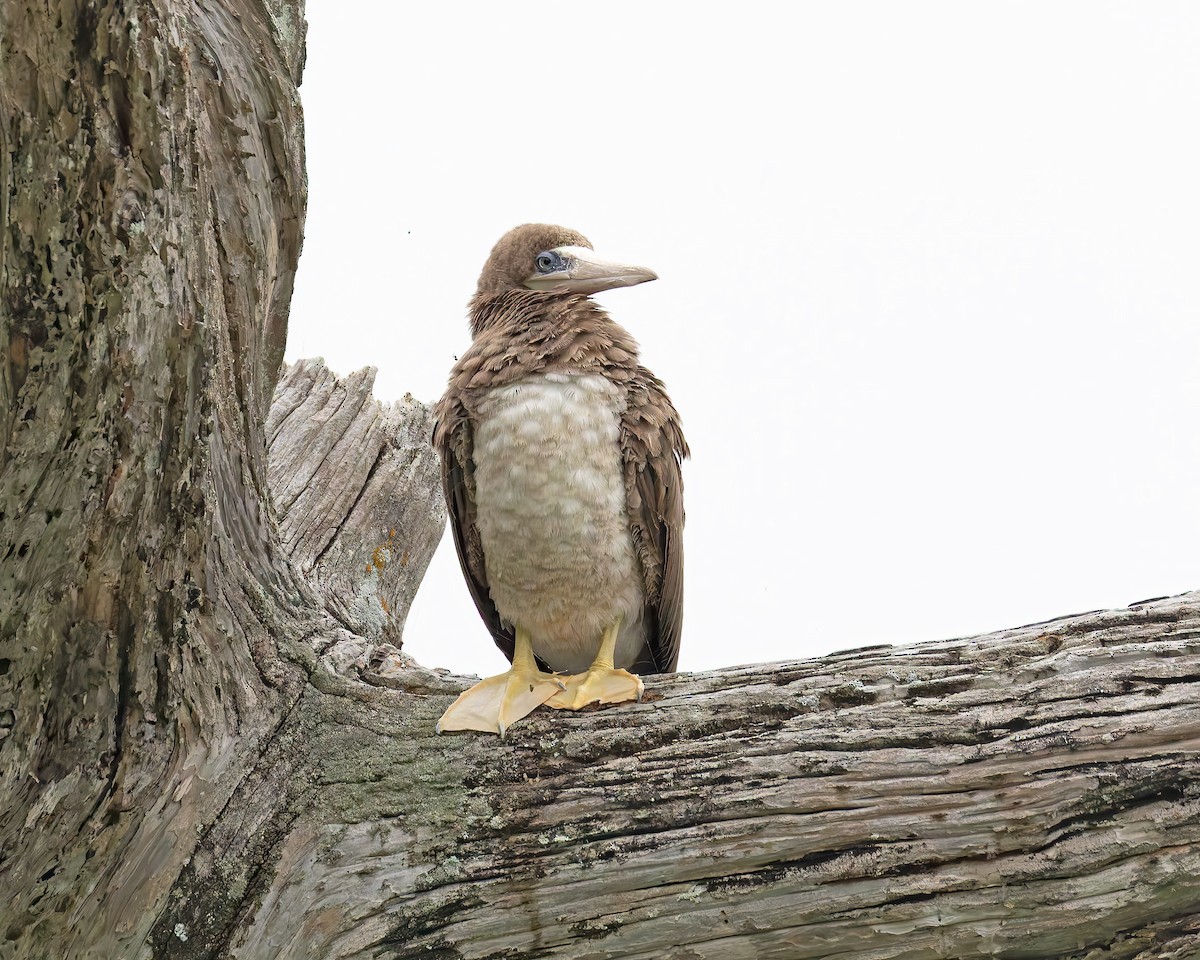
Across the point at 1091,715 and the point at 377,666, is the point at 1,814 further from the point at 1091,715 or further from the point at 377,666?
the point at 1091,715

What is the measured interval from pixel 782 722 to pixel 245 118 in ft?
7.22

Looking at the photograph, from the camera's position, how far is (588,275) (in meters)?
4.24

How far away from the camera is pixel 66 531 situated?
2.34 metres

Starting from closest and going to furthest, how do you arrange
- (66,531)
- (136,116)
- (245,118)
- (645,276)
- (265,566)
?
(136,116)
(66,531)
(245,118)
(265,566)
(645,276)

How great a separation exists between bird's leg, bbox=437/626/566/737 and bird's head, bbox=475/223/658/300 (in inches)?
63.4

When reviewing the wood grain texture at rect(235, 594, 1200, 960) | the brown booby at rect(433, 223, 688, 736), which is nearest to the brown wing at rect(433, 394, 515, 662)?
the brown booby at rect(433, 223, 688, 736)

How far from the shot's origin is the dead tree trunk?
216 cm

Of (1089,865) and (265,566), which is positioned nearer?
(1089,865)

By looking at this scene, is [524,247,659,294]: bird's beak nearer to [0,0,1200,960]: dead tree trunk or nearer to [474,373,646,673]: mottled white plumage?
[474,373,646,673]: mottled white plumage

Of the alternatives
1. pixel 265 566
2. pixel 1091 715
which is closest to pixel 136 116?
pixel 265 566

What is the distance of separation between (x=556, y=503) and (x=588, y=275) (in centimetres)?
104

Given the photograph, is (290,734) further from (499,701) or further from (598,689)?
(598,689)

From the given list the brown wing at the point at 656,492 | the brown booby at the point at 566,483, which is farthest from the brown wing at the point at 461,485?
the brown wing at the point at 656,492

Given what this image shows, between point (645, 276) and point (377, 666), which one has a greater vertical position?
point (645, 276)
